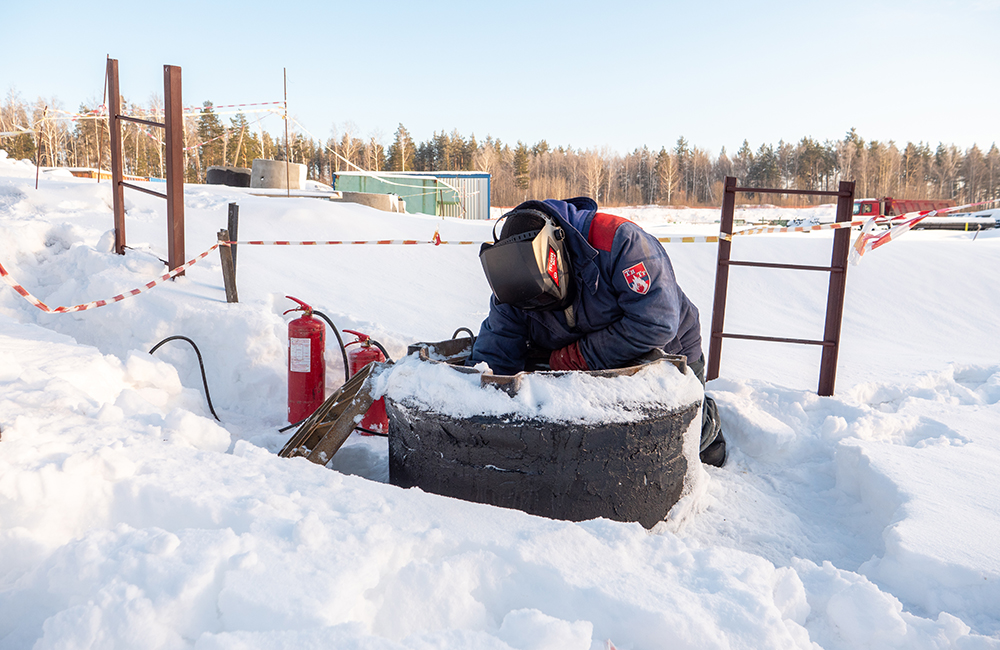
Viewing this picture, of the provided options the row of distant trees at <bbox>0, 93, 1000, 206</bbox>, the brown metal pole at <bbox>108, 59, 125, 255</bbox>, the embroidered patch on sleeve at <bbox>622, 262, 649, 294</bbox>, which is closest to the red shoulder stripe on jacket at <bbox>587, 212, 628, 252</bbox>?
the embroidered patch on sleeve at <bbox>622, 262, 649, 294</bbox>

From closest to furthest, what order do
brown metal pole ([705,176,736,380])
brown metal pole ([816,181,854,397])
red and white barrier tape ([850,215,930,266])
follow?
1. brown metal pole ([816,181,854,397])
2. brown metal pole ([705,176,736,380])
3. red and white barrier tape ([850,215,930,266])

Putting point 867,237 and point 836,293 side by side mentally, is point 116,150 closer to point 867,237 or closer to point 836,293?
point 836,293

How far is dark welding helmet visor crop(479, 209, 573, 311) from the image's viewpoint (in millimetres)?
2412

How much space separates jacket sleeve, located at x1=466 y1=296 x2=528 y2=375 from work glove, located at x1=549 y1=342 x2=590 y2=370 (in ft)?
0.62

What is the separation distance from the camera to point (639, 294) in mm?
2574

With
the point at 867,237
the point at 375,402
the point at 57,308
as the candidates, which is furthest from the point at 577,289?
the point at 57,308

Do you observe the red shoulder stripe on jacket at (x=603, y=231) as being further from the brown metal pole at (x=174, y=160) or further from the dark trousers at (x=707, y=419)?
the brown metal pole at (x=174, y=160)

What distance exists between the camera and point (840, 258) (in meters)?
4.24

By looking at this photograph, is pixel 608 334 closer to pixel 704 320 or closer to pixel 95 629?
pixel 95 629

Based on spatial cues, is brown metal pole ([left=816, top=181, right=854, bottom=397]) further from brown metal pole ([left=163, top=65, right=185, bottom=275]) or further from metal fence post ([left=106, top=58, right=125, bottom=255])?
metal fence post ([left=106, top=58, right=125, bottom=255])

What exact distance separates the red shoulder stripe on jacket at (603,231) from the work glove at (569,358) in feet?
1.64

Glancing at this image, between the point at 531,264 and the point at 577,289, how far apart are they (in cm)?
38

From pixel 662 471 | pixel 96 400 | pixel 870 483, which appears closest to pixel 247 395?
pixel 96 400

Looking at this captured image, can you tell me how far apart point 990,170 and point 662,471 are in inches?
2833
